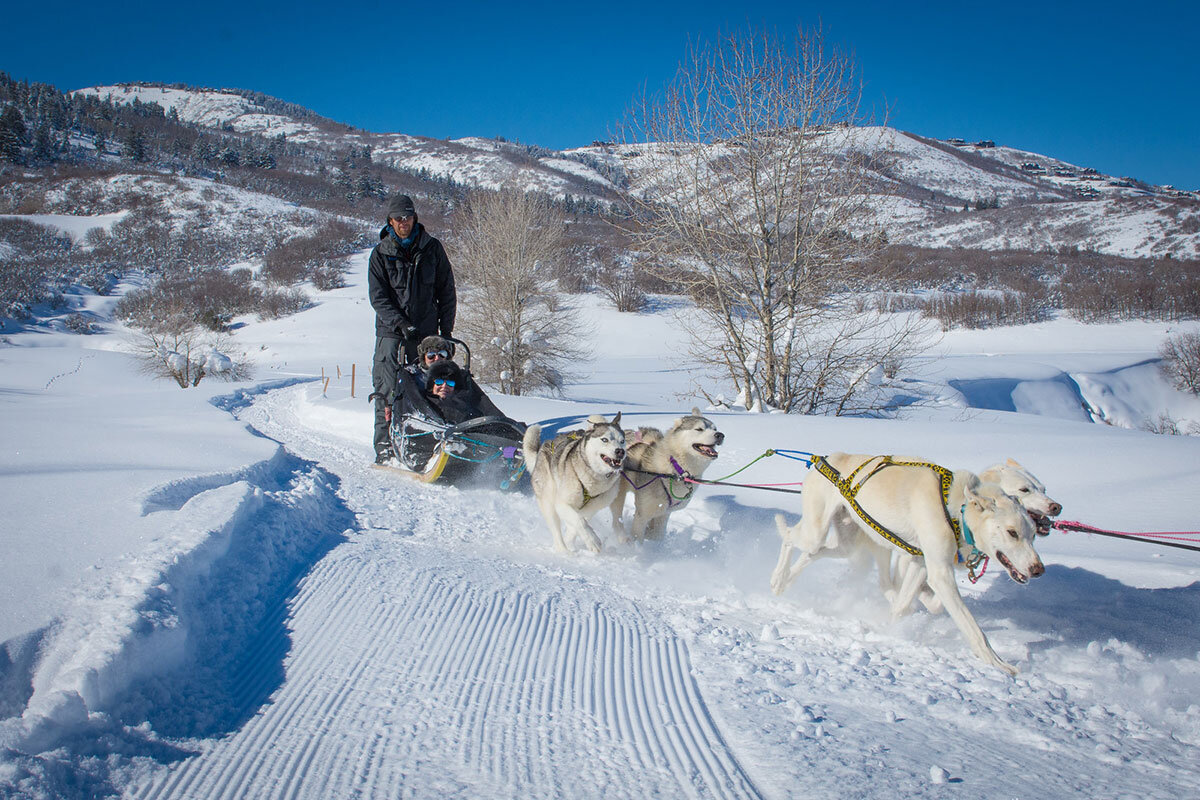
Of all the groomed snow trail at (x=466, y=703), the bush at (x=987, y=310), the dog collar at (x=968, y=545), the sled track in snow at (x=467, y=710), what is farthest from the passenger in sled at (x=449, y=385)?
the bush at (x=987, y=310)

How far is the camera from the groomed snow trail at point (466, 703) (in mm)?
1718

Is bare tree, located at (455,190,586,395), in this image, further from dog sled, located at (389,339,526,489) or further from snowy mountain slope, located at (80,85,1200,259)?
dog sled, located at (389,339,526,489)

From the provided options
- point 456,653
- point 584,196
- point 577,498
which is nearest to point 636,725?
point 456,653

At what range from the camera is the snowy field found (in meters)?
1.77

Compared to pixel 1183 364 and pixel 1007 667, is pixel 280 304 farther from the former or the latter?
pixel 1183 364

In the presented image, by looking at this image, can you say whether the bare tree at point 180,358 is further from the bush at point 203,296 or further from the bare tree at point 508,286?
the bush at point 203,296

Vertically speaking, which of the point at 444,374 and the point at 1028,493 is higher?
the point at 444,374

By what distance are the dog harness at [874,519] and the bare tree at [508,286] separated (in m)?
16.8

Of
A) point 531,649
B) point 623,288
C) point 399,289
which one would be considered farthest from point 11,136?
point 531,649

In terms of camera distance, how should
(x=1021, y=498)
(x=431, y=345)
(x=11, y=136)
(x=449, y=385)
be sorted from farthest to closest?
1. (x=11, y=136)
2. (x=431, y=345)
3. (x=449, y=385)
4. (x=1021, y=498)

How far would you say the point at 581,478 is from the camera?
414 centimetres

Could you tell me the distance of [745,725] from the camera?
6.87ft

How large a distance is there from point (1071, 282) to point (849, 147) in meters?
39.0

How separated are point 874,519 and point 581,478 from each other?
1879 millimetres
